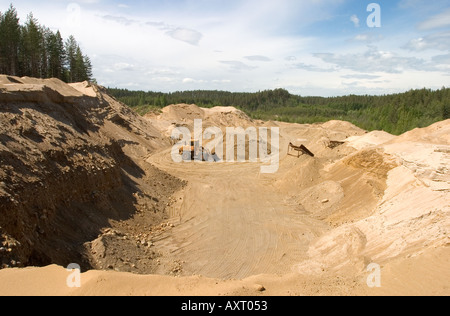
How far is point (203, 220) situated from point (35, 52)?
3655cm

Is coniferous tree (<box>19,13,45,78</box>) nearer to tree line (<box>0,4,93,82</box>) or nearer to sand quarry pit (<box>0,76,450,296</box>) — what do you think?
tree line (<box>0,4,93,82</box>)

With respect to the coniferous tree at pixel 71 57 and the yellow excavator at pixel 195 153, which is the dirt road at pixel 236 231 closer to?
the yellow excavator at pixel 195 153

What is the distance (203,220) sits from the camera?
15062 millimetres

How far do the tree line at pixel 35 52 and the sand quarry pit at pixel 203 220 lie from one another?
2202cm

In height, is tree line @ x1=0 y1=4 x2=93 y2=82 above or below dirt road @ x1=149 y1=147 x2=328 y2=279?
above

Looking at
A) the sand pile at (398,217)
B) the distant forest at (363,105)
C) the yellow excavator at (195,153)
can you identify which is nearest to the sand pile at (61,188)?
the sand pile at (398,217)

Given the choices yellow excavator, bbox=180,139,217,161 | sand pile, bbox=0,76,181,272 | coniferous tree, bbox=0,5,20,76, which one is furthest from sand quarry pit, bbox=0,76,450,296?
coniferous tree, bbox=0,5,20,76

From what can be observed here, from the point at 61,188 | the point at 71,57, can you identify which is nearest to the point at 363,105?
the point at 71,57

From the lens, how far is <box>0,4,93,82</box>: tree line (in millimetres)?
34906

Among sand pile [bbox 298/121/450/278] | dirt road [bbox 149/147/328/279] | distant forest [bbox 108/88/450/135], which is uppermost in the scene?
distant forest [bbox 108/88/450/135]

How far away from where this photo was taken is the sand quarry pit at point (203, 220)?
681 cm

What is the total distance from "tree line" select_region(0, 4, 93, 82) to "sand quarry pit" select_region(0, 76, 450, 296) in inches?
867
